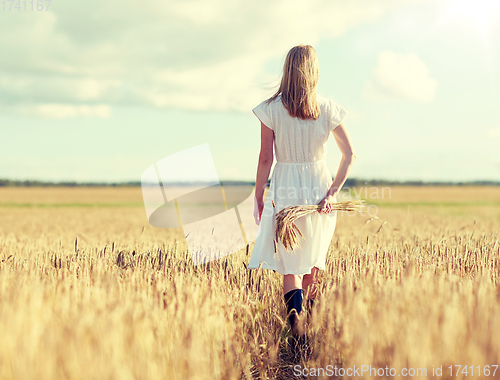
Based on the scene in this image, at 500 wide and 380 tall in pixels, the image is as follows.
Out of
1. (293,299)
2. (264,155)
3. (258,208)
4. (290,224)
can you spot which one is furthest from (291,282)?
(264,155)

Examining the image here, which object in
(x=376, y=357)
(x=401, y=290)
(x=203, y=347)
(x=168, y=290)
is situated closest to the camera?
(x=376, y=357)

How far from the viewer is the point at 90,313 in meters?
2.16

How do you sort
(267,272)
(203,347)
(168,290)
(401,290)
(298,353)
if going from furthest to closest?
(267,272) < (168,290) < (298,353) < (401,290) < (203,347)

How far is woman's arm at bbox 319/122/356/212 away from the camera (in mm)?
3002

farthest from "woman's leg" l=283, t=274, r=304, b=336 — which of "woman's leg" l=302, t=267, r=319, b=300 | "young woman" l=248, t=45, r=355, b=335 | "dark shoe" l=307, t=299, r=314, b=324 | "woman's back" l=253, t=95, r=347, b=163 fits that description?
"woman's back" l=253, t=95, r=347, b=163

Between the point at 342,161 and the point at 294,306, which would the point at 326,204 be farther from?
the point at 294,306

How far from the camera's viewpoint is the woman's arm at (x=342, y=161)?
3.00m

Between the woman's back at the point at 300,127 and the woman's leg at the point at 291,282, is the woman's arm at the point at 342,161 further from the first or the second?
the woman's leg at the point at 291,282

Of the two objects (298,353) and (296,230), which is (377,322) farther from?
(296,230)

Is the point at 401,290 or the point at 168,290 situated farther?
the point at 168,290

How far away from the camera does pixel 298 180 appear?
3.03 m

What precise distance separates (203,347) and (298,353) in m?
0.92

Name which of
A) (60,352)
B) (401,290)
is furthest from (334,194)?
(60,352)

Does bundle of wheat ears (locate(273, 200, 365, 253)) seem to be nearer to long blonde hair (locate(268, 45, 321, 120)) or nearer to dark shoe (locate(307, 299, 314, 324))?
dark shoe (locate(307, 299, 314, 324))
